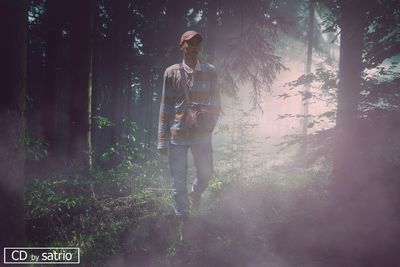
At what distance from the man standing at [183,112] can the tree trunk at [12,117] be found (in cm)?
219

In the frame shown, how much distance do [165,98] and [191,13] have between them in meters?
9.04

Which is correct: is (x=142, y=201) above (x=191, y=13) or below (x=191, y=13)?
below

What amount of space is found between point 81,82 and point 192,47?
3.84 m

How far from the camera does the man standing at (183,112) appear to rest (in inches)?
191

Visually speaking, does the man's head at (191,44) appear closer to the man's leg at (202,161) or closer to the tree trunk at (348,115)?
the man's leg at (202,161)

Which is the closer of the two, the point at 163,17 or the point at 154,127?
the point at 163,17

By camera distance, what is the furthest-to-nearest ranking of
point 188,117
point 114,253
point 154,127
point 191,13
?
1. point 154,127
2. point 191,13
3. point 188,117
4. point 114,253

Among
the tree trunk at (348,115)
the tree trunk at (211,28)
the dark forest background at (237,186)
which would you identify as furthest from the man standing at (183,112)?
the tree trunk at (211,28)

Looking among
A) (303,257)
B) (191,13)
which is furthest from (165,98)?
(191,13)

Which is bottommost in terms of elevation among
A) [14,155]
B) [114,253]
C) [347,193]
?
[114,253]

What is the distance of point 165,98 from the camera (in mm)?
4973

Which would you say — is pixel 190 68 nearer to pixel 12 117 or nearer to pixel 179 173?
pixel 179 173

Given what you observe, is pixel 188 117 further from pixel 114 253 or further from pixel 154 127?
pixel 154 127


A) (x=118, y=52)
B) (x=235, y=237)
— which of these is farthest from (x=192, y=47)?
(x=118, y=52)
